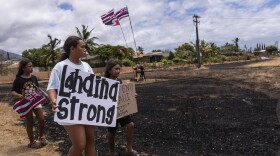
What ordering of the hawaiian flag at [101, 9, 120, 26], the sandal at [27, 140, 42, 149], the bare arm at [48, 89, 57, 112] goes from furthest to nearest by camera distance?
the hawaiian flag at [101, 9, 120, 26] → the sandal at [27, 140, 42, 149] → the bare arm at [48, 89, 57, 112]

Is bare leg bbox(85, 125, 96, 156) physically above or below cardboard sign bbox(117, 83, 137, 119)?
below

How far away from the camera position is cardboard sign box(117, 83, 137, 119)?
604 centimetres

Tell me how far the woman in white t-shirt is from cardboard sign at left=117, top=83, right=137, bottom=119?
1.28 m

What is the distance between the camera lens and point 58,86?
449cm

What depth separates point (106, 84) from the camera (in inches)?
199

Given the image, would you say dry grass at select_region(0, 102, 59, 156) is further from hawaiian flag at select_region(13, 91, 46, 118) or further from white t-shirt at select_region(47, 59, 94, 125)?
white t-shirt at select_region(47, 59, 94, 125)

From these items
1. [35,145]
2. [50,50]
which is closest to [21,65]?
[35,145]

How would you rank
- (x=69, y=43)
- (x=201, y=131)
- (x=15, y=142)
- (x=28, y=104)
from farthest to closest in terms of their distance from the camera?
(x=201, y=131), (x=15, y=142), (x=28, y=104), (x=69, y=43)

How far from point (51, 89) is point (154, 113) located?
697cm

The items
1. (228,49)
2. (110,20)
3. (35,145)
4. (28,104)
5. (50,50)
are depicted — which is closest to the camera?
(28,104)

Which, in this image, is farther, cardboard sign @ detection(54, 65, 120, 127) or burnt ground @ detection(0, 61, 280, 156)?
burnt ground @ detection(0, 61, 280, 156)

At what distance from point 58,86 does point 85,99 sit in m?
0.41

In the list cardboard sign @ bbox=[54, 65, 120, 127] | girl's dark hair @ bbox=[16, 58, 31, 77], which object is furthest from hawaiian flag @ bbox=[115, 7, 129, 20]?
cardboard sign @ bbox=[54, 65, 120, 127]

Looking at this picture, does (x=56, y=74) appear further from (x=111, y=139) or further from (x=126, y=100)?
(x=111, y=139)
